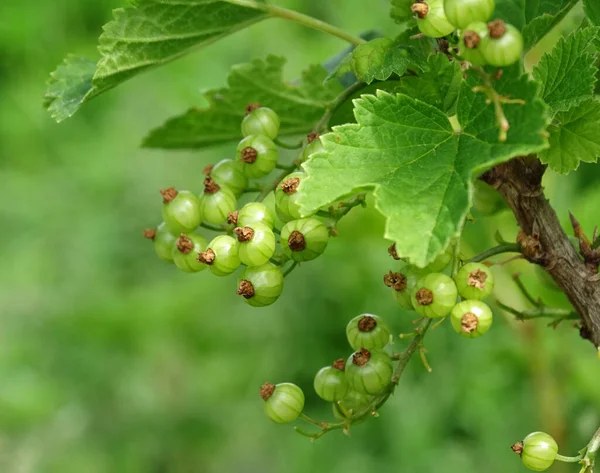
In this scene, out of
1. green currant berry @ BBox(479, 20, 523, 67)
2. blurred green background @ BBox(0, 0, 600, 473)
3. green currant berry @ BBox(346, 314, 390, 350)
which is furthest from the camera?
blurred green background @ BBox(0, 0, 600, 473)

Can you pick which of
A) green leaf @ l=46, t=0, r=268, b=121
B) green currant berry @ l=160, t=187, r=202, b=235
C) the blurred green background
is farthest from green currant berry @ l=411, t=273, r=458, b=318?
the blurred green background

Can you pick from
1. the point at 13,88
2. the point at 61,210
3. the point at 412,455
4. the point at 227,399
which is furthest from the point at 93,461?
the point at 13,88

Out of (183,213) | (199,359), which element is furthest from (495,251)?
(199,359)

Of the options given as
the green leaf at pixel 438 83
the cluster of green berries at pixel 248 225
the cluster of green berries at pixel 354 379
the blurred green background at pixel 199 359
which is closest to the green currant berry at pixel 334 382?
the cluster of green berries at pixel 354 379

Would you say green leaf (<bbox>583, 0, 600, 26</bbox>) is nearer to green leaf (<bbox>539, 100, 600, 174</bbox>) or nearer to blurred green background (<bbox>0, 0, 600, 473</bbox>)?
green leaf (<bbox>539, 100, 600, 174</bbox>)

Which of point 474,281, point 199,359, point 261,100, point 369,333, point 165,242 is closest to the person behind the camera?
point 474,281

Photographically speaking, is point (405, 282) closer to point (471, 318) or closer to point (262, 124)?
point (471, 318)
